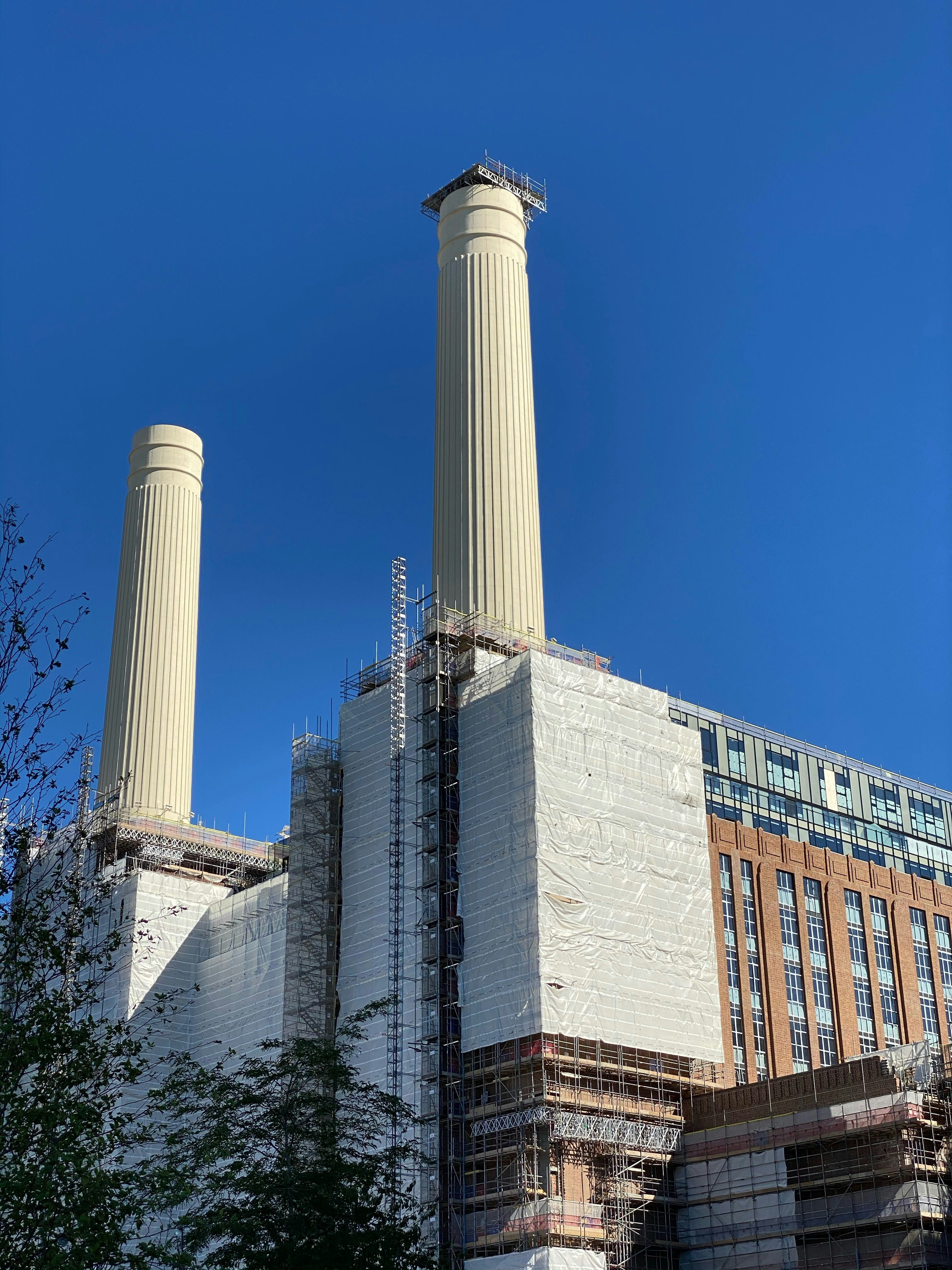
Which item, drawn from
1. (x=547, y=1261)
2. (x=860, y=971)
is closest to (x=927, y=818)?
(x=860, y=971)

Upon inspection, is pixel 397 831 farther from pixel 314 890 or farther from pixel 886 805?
pixel 886 805

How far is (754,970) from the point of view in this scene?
337 feet

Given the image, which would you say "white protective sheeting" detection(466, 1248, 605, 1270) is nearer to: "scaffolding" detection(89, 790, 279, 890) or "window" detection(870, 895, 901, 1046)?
"scaffolding" detection(89, 790, 279, 890)

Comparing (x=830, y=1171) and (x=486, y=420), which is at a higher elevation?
(x=486, y=420)

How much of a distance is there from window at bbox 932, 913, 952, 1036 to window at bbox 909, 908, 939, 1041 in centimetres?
103

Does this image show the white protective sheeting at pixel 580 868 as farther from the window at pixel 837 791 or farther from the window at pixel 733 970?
the window at pixel 837 791

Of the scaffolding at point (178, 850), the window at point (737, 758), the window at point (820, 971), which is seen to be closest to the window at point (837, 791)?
the window at point (737, 758)

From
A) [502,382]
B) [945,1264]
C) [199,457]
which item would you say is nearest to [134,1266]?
[945,1264]

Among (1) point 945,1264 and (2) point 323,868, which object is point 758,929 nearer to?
(2) point 323,868

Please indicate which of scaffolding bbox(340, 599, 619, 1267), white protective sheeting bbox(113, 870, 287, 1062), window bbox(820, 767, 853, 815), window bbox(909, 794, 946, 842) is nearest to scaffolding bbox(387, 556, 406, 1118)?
scaffolding bbox(340, 599, 619, 1267)

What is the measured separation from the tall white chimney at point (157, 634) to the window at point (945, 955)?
57.9m

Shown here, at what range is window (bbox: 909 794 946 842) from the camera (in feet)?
432

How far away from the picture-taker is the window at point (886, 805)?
420ft

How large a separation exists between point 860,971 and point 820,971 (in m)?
4.41
